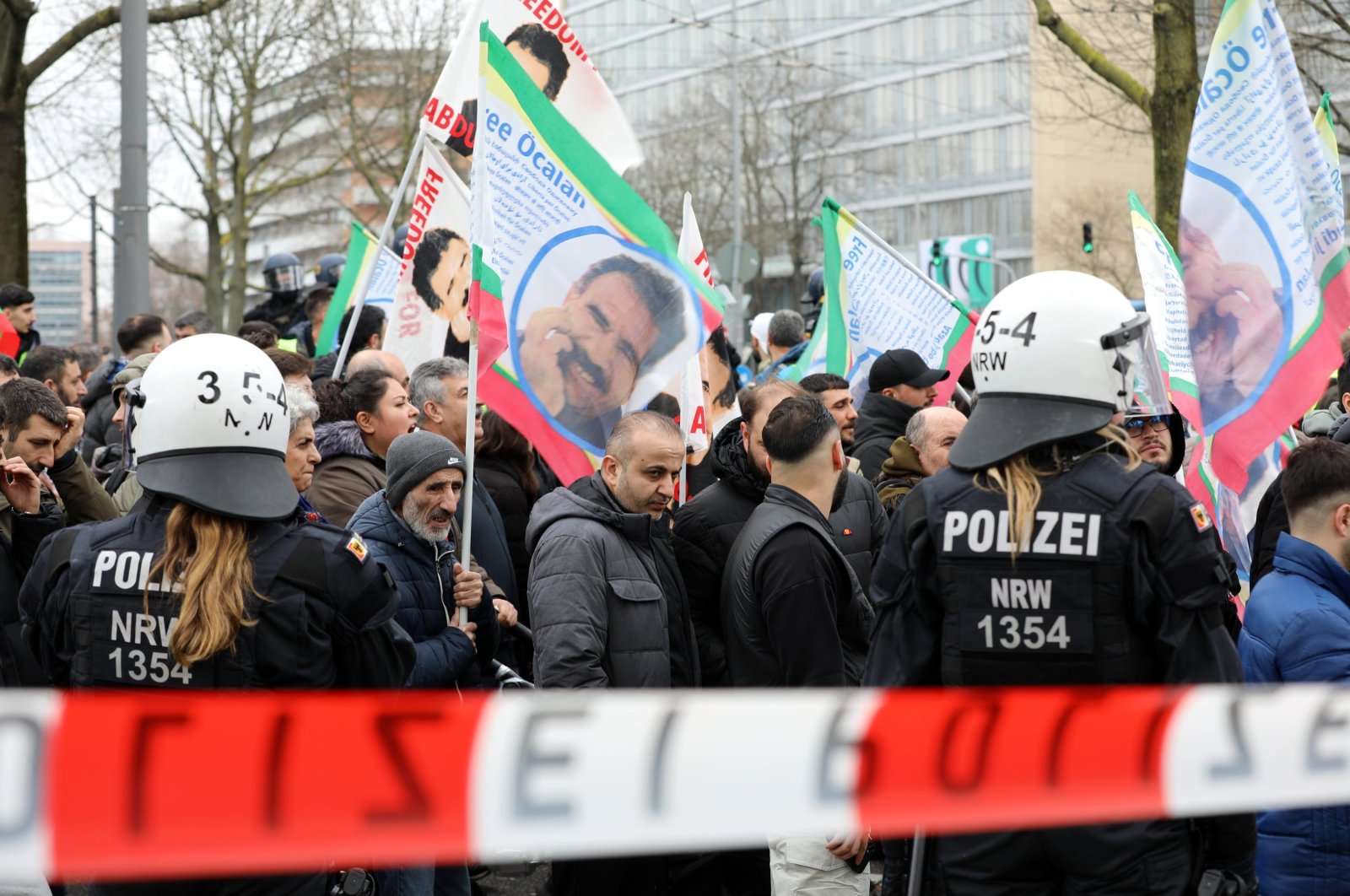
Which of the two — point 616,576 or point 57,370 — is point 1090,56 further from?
point 616,576

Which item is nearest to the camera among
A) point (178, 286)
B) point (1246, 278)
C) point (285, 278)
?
point (1246, 278)

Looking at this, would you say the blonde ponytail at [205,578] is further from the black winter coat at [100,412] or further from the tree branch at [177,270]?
the tree branch at [177,270]

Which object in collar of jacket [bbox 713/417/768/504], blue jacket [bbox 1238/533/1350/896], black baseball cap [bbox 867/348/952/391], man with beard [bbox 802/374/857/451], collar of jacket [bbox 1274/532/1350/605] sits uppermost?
black baseball cap [bbox 867/348/952/391]

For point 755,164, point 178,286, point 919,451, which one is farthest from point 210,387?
point 178,286

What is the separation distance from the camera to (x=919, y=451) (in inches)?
257

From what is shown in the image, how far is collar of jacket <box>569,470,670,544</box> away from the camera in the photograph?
5.04m

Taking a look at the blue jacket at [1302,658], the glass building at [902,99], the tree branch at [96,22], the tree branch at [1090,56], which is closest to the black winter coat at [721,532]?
the blue jacket at [1302,658]

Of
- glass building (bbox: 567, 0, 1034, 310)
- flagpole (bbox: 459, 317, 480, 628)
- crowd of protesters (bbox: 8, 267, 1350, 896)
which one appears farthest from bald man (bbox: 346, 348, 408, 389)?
glass building (bbox: 567, 0, 1034, 310)

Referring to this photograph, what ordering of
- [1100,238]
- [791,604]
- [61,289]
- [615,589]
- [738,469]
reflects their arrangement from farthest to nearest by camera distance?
[61,289] < [1100,238] < [738,469] < [615,589] < [791,604]

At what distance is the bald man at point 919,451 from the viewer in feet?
21.1

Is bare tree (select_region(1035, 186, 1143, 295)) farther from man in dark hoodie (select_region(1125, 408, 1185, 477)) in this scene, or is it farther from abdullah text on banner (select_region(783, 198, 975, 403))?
man in dark hoodie (select_region(1125, 408, 1185, 477))

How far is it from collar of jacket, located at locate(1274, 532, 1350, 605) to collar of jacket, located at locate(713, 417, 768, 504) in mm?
1907

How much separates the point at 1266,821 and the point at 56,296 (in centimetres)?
9796

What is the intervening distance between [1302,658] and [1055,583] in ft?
3.53
